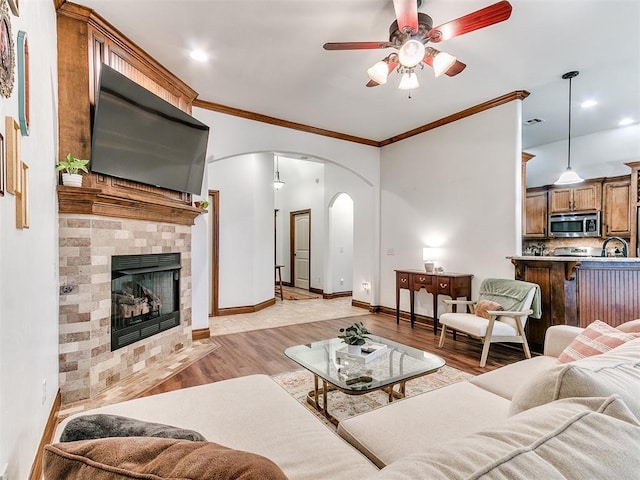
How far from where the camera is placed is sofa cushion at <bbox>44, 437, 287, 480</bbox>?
0.53 m

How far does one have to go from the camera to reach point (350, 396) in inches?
104

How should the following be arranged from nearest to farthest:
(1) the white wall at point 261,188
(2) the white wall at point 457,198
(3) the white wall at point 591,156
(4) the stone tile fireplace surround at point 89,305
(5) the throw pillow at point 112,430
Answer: (5) the throw pillow at point 112,430
(4) the stone tile fireplace surround at point 89,305
(2) the white wall at point 457,198
(1) the white wall at point 261,188
(3) the white wall at point 591,156

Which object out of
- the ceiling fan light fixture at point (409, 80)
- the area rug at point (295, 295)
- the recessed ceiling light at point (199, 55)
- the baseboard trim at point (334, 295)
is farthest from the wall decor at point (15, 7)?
the baseboard trim at point (334, 295)

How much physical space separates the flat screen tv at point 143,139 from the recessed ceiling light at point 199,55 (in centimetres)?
52

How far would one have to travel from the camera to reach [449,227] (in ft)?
15.6

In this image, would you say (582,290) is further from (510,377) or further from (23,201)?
(23,201)

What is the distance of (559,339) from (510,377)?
23.4 inches

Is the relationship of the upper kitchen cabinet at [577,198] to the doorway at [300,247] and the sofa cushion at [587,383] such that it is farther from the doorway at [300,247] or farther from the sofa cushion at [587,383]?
the sofa cushion at [587,383]

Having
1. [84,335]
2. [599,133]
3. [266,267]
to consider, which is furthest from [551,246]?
[84,335]

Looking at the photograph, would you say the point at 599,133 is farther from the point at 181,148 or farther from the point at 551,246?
the point at 181,148

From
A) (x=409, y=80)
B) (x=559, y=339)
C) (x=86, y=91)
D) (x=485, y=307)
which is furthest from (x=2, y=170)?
(x=485, y=307)

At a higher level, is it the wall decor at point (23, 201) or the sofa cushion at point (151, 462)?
the wall decor at point (23, 201)

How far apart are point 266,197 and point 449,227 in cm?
328

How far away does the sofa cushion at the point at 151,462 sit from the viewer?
1.75 feet
